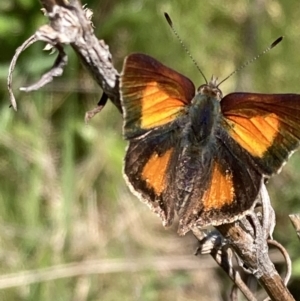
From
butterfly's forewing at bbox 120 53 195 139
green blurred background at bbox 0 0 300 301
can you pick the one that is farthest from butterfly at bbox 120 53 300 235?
green blurred background at bbox 0 0 300 301

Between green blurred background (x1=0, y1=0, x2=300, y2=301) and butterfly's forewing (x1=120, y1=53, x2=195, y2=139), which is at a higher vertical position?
butterfly's forewing (x1=120, y1=53, x2=195, y2=139)

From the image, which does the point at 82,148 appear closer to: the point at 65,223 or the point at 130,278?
the point at 65,223

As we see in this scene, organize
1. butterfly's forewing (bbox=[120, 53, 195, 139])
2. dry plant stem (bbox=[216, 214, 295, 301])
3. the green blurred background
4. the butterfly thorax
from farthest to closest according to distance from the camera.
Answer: the green blurred background < the butterfly thorax < butterfly's forewing (bbox=[120, 53, 195, 139]) < dry plant stem (bbox=[216, 214, 295, 301])

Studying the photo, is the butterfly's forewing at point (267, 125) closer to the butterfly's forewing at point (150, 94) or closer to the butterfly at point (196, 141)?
the butterfly at point (196, 141)

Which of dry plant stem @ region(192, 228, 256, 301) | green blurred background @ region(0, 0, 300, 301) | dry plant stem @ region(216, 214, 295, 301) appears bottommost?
green blurred background @ region(0, 0, 300, 301)

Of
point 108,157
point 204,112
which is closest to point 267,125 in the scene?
point 204,112

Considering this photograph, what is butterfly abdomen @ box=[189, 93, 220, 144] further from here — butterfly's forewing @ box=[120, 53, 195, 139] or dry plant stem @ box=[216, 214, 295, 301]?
dry plant stem @ box=[216, 214, 295, 301]

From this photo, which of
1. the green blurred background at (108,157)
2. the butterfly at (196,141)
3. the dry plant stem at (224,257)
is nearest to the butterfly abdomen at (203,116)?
the butterfly at (196,141)

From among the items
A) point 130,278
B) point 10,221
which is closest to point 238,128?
point 130,278
